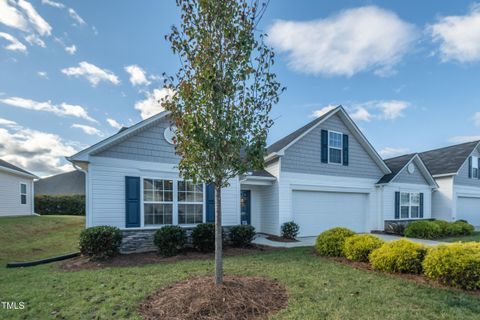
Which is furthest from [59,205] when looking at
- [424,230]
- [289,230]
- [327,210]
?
[424,230]

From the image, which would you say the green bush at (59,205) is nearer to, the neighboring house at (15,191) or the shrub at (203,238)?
the neighboring house at (15,191)

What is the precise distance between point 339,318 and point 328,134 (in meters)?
10.6

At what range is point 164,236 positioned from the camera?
8070 millimetres

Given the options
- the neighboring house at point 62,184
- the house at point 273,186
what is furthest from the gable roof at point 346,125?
the neighboring house at point 62,184

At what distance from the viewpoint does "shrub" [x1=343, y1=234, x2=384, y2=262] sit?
21.7 ft

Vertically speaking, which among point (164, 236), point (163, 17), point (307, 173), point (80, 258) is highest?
point (163, 17)

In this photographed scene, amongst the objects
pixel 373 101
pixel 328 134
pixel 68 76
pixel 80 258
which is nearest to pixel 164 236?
pixel 80 258

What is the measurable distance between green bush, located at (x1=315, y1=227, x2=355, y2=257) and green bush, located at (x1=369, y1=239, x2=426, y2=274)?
1327 millimetres

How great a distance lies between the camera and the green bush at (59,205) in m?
19.9

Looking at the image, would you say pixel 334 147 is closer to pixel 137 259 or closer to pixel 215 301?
pixel 137 259

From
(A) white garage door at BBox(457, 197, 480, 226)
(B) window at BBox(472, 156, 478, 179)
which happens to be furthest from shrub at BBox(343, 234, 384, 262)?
(B) window at BBox(472, 156, 478, 179)

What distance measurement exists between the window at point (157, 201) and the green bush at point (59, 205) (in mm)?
15362

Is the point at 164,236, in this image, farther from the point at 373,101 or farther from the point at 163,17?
the point at 373,101

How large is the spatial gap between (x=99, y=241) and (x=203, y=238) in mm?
3081
